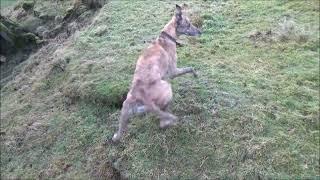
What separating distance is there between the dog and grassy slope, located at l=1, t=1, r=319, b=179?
18.2 inches

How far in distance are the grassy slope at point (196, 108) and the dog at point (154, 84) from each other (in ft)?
1.51

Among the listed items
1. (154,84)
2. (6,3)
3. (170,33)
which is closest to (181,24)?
(170,33)

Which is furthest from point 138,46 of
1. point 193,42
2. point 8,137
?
point 8,137

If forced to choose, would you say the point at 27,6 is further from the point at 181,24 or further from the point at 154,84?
the point at 154,84

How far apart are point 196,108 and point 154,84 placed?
1005 millimetres

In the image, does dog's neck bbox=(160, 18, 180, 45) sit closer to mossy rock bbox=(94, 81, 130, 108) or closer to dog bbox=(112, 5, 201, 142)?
dog bbox=(112, 5, 201, 142)

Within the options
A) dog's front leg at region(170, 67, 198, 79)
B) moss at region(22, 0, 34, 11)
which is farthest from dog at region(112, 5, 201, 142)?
moss at region(22, 0, 34, 11)

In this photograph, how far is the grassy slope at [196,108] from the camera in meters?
6.79

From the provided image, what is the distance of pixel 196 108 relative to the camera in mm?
7586

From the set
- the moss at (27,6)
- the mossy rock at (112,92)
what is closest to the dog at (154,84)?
the mossy rock at (112,92)

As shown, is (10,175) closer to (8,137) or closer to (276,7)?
(8,137)

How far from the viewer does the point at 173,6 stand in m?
11.2

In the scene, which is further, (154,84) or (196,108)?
(196,108)

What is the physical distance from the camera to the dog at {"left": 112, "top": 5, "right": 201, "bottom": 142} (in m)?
6.84
